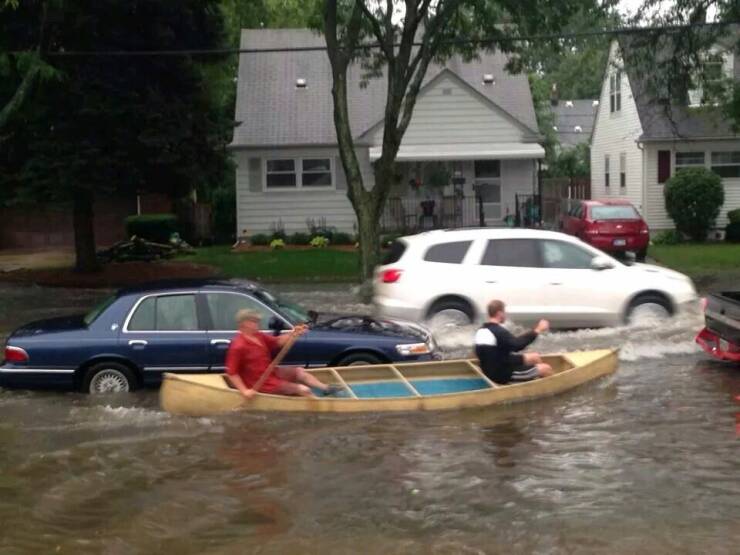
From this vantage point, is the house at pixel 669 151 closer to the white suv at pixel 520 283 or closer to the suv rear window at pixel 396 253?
the white suv at pixel 520 283

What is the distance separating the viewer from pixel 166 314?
513 inches

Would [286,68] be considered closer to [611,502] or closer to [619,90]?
[619,90]

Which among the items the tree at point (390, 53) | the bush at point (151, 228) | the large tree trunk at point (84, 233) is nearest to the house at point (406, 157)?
the bush at point (151, 228)

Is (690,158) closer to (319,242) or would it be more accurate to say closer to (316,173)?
(316,173)

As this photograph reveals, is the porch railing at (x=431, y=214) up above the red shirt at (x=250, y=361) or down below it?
above

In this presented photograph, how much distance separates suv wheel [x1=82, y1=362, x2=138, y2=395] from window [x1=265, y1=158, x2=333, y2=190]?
22838mm

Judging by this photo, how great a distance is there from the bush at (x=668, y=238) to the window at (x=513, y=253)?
1885 centimetres

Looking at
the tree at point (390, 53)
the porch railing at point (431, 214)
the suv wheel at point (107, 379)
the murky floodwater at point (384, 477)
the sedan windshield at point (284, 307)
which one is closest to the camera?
the murky floodwater at point (384, 477)

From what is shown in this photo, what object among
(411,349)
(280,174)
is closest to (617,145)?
(280,174)

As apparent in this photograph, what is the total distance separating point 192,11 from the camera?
84.3 ft

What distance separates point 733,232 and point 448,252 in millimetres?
20004

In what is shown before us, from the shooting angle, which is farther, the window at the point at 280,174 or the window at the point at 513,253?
the window at the point at 280,174

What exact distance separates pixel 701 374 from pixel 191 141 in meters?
14.9

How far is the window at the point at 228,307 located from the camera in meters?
13.0
